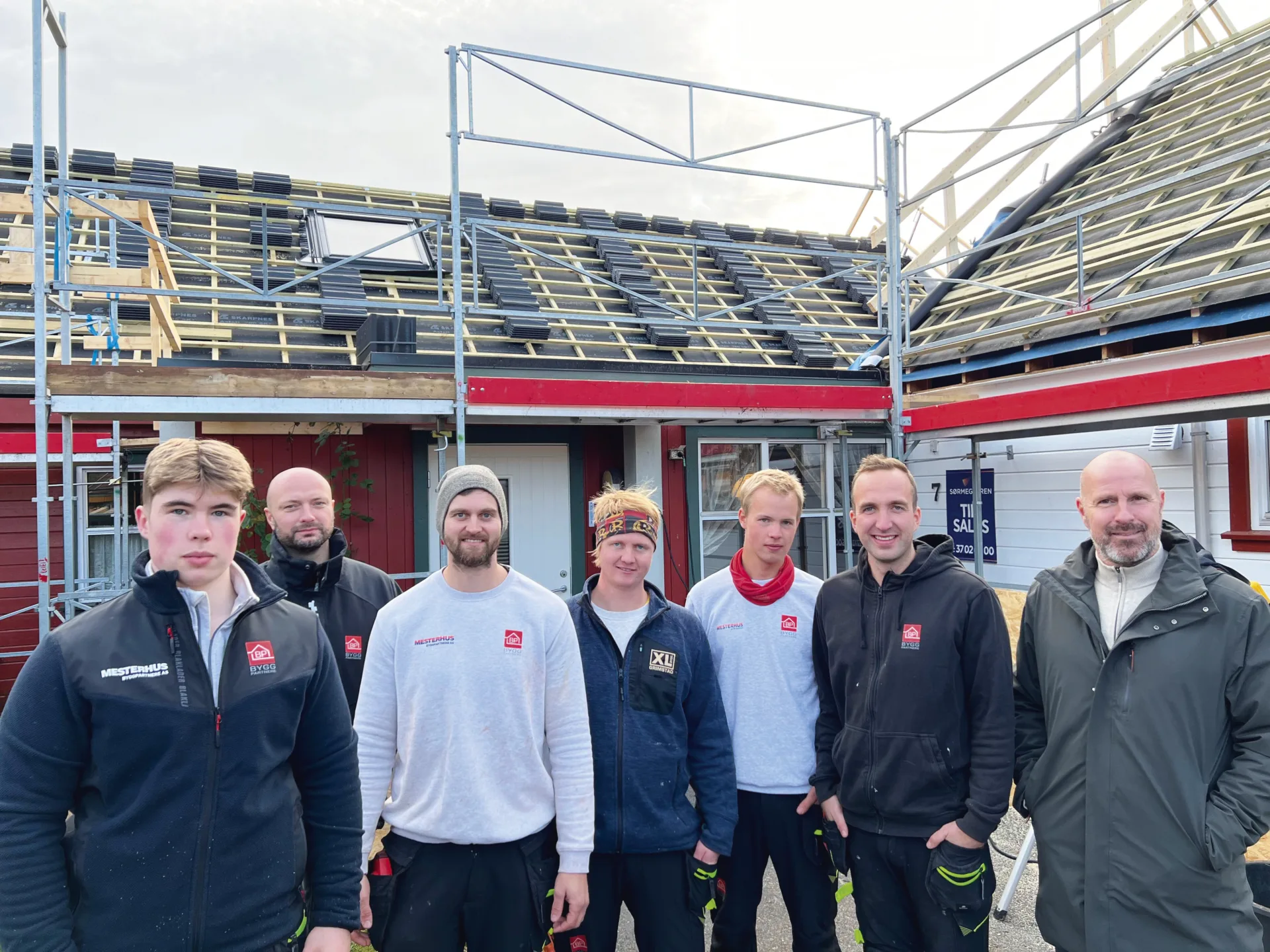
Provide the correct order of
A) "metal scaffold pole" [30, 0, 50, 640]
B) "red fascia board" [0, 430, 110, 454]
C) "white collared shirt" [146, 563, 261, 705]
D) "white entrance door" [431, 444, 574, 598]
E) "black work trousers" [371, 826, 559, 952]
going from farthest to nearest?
"white entrance door" [431, 444, 574, 598] < "red fascia board" [0, 430, 110, 454] < "metal scaffold pole" [30, 0, 50, 640] < "black work trousers" [371, 826, 559, 952] < "white collared shirt" [146, 563, 261, 705]

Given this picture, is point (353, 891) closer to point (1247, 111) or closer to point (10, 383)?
point (10, 383)

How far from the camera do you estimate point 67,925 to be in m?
1.69

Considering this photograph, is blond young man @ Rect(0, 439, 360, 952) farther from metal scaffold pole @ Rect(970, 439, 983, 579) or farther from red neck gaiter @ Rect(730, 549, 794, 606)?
metal scaffold pole @ Rect(970, 439, 983, 579)

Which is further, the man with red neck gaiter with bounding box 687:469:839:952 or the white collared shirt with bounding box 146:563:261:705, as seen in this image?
the man with red neck gaiter with bounding box 687:469:839:952

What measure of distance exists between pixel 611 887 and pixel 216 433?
5779 mm

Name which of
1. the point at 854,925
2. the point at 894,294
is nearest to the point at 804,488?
the point at 894,294

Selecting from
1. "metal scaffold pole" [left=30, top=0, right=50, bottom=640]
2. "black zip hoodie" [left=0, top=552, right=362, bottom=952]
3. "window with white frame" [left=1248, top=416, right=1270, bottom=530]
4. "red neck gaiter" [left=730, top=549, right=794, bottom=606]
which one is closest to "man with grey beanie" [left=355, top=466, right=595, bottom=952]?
"black zip hoodie" [left=0, top=552, right=362, bottom=952]

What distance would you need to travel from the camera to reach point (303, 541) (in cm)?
336

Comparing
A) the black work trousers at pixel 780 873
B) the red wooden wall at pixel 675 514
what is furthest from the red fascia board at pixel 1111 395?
the black work trousers at pixel 780 873

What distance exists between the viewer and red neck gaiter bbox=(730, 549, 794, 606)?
9.69ft

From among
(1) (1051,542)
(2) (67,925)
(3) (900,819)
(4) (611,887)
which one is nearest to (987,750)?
(3) (900,819)

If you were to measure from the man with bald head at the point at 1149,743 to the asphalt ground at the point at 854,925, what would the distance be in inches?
47.7

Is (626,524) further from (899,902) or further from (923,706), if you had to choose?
(899,902)

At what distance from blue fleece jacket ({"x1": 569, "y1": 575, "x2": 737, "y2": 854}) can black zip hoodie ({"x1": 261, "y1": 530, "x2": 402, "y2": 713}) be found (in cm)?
111
